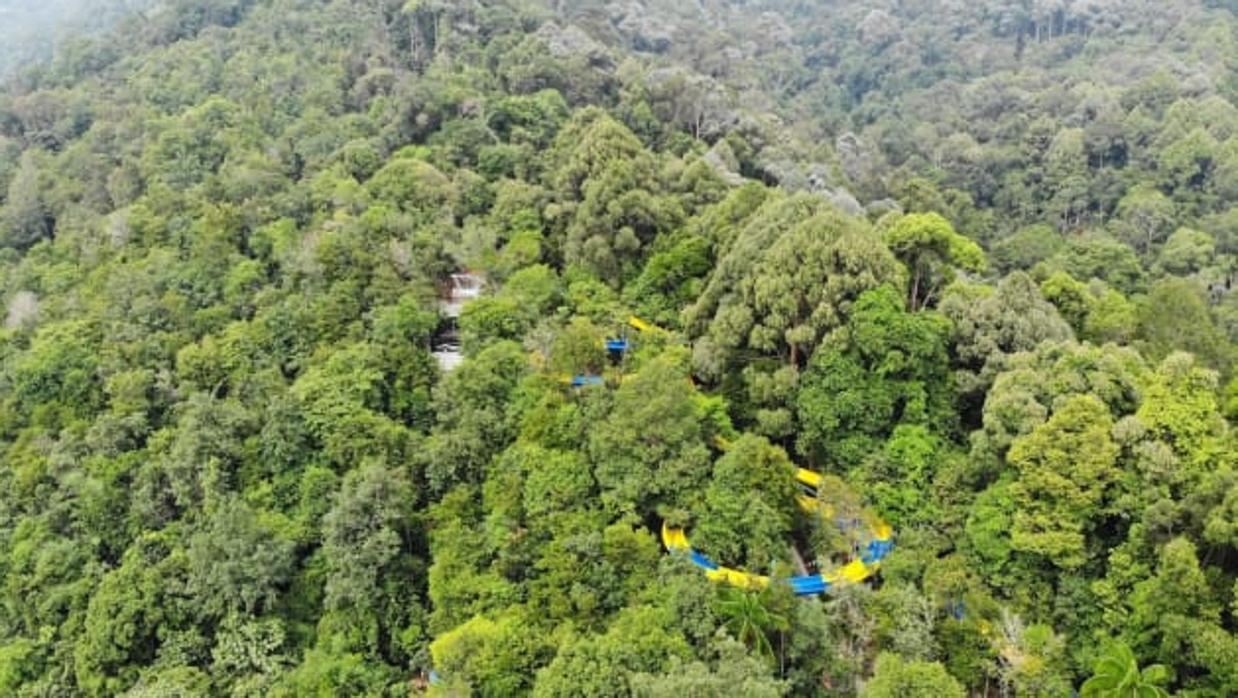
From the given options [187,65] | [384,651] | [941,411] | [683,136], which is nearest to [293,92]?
[187,65]

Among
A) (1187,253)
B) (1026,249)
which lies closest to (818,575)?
(1026,249)

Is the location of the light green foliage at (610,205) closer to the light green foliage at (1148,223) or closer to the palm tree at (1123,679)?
the palm tree at (1123,679)

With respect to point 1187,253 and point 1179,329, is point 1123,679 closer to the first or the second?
point 1179,329

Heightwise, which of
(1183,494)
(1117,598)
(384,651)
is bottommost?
(384,651)

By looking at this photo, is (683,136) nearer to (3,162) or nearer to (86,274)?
(86,274)

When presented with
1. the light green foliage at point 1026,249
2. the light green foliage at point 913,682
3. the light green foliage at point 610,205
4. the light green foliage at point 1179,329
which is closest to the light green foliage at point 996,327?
the light green foliage at point 1179,329

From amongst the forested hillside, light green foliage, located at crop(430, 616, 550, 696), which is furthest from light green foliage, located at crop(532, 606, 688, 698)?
light green foliage, located at crop(430, 616, 550, 696)
